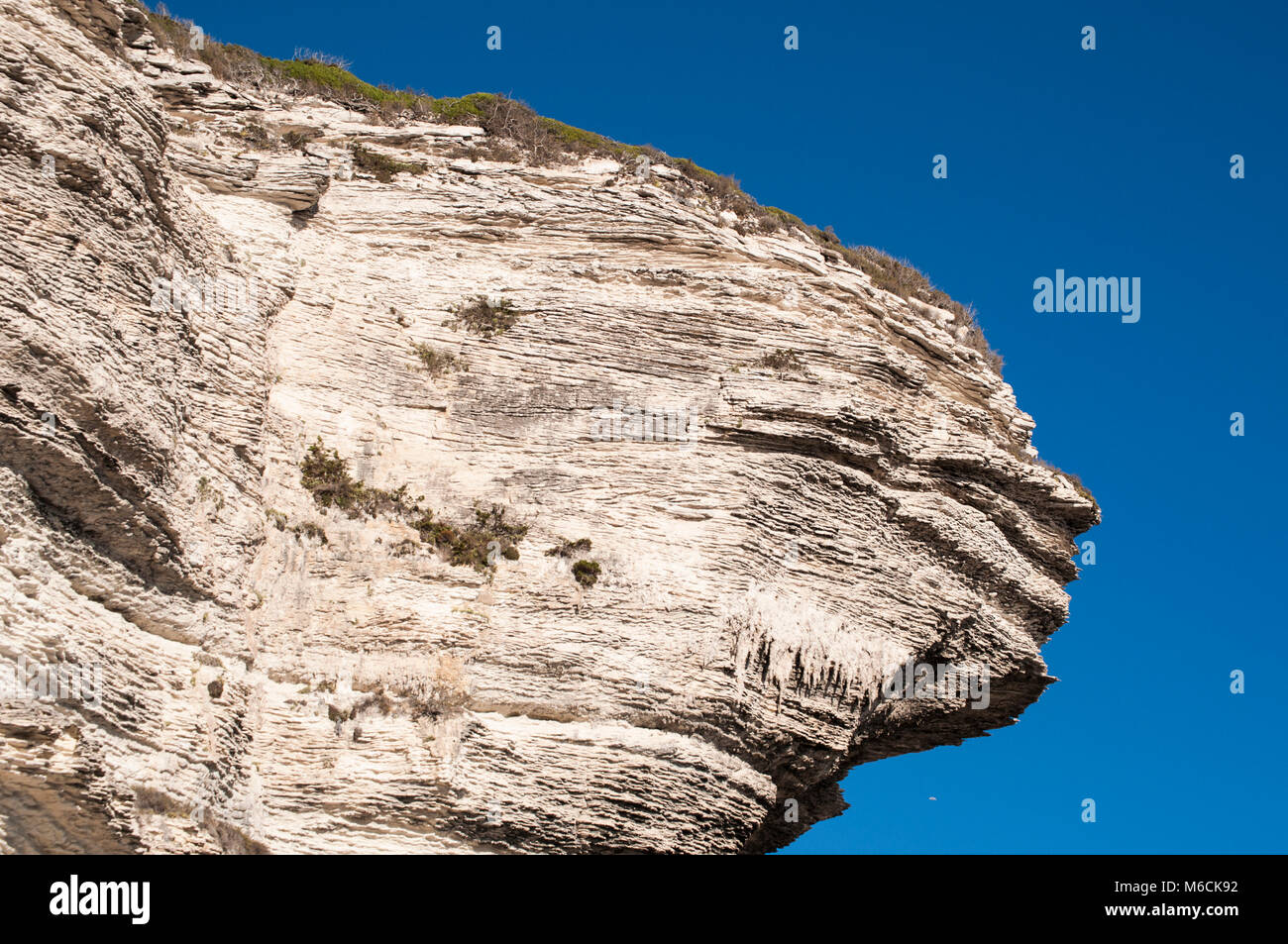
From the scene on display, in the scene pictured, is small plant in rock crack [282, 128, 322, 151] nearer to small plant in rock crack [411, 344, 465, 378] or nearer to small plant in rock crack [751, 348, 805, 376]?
small plant in rock crack [411, 344, 465, 378]

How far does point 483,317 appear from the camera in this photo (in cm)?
2683

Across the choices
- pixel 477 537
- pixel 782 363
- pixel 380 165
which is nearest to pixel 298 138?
pixel 380 165

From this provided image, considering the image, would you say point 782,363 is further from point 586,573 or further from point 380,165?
point 380,165

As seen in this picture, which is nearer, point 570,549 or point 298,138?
point 570,549

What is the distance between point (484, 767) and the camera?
2148cm

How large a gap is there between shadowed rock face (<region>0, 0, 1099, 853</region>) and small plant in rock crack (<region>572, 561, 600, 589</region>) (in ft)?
0.93

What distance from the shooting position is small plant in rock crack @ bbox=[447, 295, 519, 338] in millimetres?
26656

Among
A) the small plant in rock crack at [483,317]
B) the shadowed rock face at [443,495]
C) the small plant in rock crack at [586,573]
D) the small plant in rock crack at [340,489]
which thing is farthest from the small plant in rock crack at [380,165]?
the small plant in rock crack at [586,573]

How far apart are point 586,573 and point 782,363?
247 inches

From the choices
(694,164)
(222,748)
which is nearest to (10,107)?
(222,748)

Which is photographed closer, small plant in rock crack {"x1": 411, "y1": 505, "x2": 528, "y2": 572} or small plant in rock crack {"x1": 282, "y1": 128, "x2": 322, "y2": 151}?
small plant in rock crack {"x1": 411, "y1": 505, "x2": 528, "y2": 572}

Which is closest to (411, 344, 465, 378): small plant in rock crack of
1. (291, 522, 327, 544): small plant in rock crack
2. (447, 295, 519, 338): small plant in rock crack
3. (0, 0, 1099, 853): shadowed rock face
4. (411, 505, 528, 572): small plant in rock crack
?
(0, 0, 1099, 853): shadowed rock face

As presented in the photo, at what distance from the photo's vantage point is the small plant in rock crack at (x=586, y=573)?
2381 centimetres

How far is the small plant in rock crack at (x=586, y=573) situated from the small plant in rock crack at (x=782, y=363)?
5.66m
